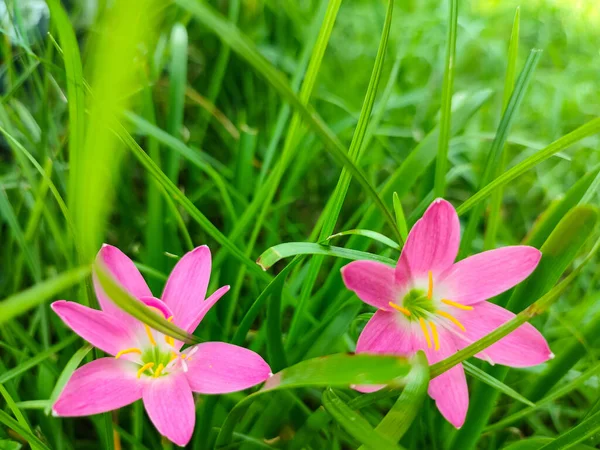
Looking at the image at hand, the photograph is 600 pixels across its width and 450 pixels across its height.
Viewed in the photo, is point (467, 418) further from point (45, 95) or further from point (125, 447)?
point (45, 95)

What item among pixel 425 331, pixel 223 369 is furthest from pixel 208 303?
pixel 425 331

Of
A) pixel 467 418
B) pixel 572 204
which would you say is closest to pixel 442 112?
pixel 572 204

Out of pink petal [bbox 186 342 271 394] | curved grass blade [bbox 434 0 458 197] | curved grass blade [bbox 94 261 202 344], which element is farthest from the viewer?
curved grass blade [bbox 434 0 458 197]

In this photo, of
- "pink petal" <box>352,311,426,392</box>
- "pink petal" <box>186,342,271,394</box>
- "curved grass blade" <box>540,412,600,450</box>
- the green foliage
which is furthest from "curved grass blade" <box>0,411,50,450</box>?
"curved grass blade" <box>540,412,600,450</box>

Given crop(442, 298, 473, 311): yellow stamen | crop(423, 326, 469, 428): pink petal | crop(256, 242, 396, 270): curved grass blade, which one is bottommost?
crop(423, 326, 469, 428): pink petal

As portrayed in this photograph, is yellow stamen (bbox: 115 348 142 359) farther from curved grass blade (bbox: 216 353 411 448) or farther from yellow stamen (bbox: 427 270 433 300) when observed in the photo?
yellow stamen (bbox: 427 270 433 300)
